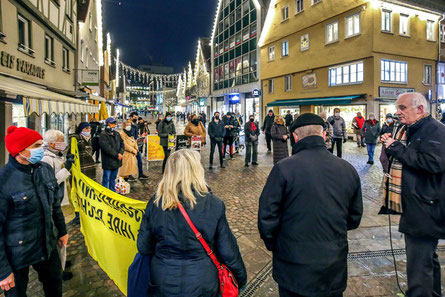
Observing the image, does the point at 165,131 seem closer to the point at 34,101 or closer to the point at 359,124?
the point at 34,101

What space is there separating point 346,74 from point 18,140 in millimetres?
22588

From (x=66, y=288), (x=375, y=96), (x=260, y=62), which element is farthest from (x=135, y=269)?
(x=260, y=62)

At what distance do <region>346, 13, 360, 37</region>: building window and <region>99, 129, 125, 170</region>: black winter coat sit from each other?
63.9 ft

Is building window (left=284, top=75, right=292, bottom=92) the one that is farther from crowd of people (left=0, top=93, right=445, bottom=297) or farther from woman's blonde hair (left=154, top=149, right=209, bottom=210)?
woman's blonde hair (left=154, top=149, right=209, bottom=210)

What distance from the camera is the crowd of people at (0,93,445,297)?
2.06 m

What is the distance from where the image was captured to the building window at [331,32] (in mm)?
22447

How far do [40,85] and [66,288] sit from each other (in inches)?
457

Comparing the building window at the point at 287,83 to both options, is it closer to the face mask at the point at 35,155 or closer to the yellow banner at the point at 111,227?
the yellow banner at the point at 111,227

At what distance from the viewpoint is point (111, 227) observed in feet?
11.4

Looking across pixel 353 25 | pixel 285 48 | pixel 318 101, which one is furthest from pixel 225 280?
pixel 285 48

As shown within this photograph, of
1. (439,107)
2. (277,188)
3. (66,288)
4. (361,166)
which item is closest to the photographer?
(277,188)

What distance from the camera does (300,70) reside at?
25938mm

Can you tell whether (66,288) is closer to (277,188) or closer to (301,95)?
(277,188)

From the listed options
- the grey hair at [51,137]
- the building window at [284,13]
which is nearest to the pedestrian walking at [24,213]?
the grey hair at [51,137]
